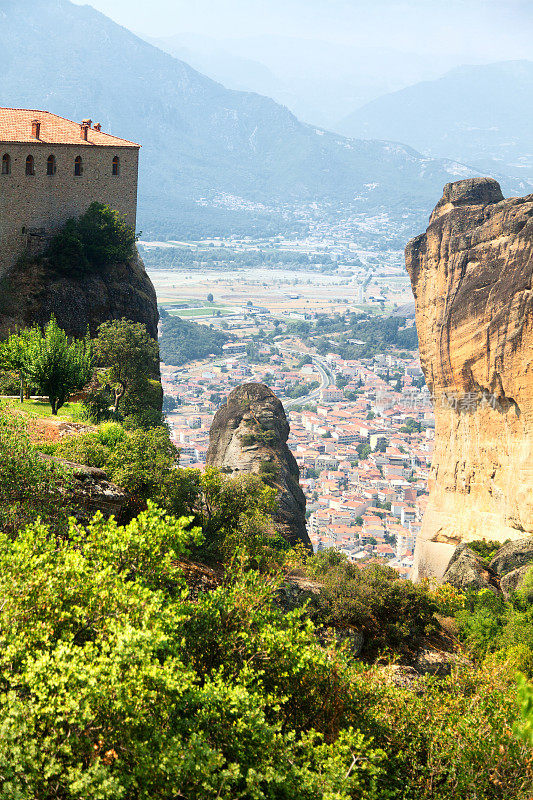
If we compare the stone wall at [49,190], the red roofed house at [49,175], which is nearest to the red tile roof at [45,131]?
the red roofed house at [49,175]

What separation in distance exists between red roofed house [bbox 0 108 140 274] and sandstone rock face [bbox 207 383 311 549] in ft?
28.8

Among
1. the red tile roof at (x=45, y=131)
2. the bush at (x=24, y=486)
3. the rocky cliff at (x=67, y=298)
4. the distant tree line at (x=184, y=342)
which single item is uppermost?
the red tile roof at (x=45, y=131)

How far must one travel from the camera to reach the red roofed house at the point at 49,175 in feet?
111

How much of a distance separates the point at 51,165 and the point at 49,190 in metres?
0.91

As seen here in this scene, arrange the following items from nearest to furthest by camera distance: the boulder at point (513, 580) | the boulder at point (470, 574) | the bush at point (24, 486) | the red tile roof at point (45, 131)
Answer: the bush at point (24, 486)
the boulder at point (513, 580)
the boulder at point (470, 574)
the red tile roof at point (45, 131)

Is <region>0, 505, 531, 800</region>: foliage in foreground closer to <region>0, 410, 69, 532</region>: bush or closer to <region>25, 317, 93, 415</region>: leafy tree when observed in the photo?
<region>0, 410, 69, 532</region>: bush

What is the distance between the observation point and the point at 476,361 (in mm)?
38500

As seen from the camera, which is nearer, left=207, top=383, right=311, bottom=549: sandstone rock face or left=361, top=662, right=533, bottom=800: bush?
left=361, top=662, right=533, bottom=800: bush

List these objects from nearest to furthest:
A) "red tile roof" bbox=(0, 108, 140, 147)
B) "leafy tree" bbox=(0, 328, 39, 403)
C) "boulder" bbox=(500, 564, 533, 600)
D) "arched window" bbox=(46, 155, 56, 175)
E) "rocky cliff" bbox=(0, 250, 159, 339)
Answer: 1. "leafy tree" bbox=(0, 328, 39, 403)
2. "boulder" bbox=(500, 564, 533, 600)
3. "rocky cliff" bbox=(0, 250, 159, 339)
4. "red tile roof" bbox=(0, 108, 140, 147)
5. "arched window" bbox=(46, 155, 56, 175)

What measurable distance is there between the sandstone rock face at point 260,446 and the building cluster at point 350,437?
33338 mm

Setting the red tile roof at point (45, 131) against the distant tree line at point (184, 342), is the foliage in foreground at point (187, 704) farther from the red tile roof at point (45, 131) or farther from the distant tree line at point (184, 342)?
the distant tree line at point (184, 342)

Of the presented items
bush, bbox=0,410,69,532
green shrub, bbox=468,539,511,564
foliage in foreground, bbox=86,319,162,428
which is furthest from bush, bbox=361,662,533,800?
green shrub, bbox=468,539,511,564

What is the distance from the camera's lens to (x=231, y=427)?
37125mm

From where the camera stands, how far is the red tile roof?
3384 centimetres
